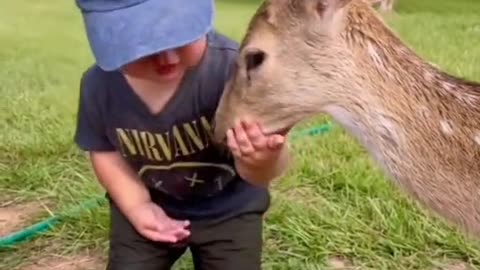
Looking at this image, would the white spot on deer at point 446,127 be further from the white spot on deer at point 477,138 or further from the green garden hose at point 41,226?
the green garden hose at point 41,226

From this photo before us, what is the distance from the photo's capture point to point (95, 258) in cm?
→ 397

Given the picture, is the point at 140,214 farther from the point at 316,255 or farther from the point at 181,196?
the point at 316,255

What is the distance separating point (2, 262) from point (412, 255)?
4.49ft

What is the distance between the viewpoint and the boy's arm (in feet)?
10.1

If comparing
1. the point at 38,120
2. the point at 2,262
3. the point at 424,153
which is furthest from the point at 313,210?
the point at 38,120

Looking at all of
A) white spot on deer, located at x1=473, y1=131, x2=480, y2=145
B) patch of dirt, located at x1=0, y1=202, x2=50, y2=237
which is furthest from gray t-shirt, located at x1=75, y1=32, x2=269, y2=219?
patch of dirt, located at x1=0, y1=202, x2=50, y2=237

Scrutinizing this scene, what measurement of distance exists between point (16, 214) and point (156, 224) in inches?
58.4

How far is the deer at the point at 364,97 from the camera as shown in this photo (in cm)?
277

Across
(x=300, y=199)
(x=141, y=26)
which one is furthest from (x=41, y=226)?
(x=141, y=26)

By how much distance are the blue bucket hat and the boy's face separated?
0.18ft

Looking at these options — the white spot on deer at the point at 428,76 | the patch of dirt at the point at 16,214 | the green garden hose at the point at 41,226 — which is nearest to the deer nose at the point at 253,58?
the white spot on deer at the point at 428,76

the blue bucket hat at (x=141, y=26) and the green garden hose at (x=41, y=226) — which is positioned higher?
the blue bucket hat at (x=141, y=26)

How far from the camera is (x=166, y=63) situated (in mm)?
2693

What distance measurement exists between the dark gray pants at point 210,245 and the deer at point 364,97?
353 millimetres
